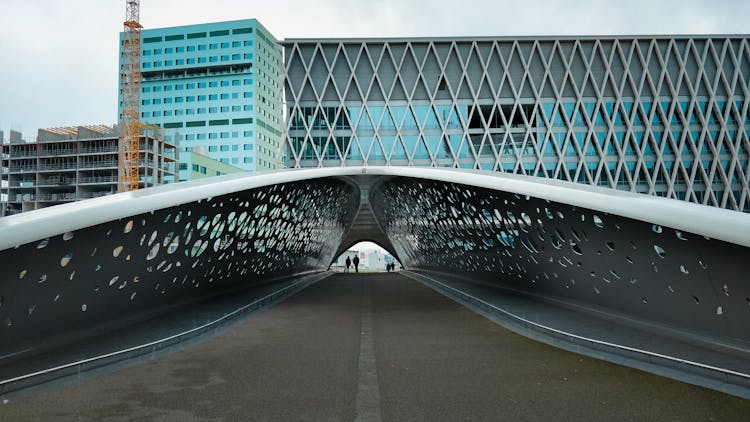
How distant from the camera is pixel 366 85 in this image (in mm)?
56750

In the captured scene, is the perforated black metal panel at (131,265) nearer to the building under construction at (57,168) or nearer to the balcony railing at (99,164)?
the balcony railing at (99,164)

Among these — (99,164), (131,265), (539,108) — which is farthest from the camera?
(99,164)

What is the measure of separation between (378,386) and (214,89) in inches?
4160

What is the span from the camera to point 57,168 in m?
68.3

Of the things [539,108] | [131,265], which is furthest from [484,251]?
[539,108]

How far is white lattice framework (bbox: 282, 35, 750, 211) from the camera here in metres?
55.3

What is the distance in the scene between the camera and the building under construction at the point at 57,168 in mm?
68062

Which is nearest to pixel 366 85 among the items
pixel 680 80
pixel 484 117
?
pixel 484 117

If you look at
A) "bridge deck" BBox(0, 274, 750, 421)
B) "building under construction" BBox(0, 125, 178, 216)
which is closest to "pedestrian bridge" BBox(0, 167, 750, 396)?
"bridge deck" BBox(0, 274, 750, 421)

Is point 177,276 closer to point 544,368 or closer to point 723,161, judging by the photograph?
point 544,368

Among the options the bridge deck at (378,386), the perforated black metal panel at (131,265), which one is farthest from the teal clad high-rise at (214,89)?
the bridge deck at (378,386)

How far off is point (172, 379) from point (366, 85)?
52500 millimetres

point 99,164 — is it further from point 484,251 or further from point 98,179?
point 484,251

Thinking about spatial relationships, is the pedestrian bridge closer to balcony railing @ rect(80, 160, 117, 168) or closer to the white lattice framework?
the white lattice framework
